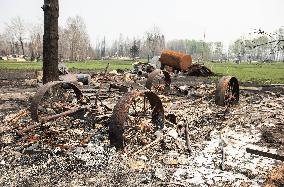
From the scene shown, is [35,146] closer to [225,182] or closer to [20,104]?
[225,182]

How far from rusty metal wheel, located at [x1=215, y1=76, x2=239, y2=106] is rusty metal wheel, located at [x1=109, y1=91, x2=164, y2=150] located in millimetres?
2676

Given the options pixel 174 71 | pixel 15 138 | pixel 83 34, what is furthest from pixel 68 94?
pixel 83 34

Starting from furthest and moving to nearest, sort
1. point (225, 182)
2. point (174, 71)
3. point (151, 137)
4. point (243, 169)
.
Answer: point (174, 71) → point (151, 137) → point (243, 169) → point (225, 182)

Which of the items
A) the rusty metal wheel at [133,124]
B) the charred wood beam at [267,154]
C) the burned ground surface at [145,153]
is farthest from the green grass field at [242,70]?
the charred wood beam at [267,154]

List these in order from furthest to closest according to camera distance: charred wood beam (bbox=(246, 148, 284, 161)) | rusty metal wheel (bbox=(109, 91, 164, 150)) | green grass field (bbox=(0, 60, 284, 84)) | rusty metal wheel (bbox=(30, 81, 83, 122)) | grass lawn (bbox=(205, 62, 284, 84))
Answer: green grass field (bbox=(0, 60, 284, 84)) < grass lawn (bbox=(205, 62, 284, 84)) < rusty metal wheel (bbox=(30, 81, 83, 122)) < rusty metal wheel (bbox=(109, 91, 164, 150)) < charred wood beam (bbox=(246, 148, 284, 161))

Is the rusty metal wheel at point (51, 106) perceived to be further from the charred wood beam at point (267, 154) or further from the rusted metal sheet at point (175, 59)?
the rusted metal sheet at point (175, 59)

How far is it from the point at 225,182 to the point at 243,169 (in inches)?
24.9

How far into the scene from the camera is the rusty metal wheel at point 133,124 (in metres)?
5.48

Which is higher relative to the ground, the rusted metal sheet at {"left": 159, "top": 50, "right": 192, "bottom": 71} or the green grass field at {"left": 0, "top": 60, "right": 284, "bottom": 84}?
the rusted metal sheet at {"left": 159, "top": 50, "right": 192, "bottom": 71}

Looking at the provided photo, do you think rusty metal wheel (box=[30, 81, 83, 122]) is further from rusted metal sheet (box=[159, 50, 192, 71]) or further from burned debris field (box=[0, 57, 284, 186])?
rusted metal sheet (box=[159, 50, 192, 71])

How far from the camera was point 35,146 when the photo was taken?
5.79m

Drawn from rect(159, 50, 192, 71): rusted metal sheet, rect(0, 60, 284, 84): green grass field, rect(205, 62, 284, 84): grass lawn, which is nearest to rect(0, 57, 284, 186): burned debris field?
rect(205, 62, 284, 84): grass lawn

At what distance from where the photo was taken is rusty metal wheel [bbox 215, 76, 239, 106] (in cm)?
900

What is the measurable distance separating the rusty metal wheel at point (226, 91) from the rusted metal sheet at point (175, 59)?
11.7 metres
